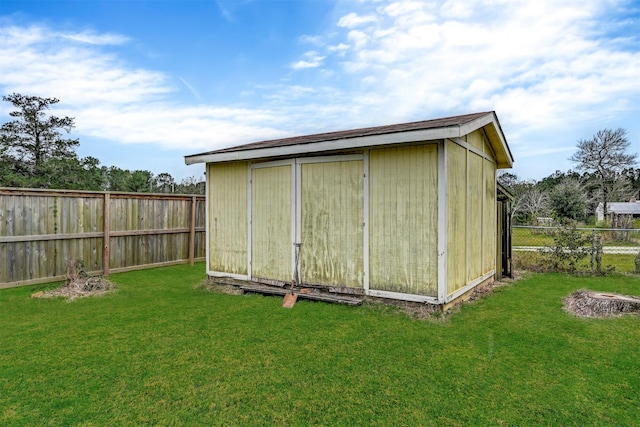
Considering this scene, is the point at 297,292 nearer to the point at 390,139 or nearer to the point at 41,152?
the point at 390,139

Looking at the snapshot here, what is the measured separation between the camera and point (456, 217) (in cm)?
457

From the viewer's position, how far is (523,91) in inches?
343

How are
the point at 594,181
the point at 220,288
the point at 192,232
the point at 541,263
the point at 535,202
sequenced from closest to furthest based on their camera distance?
the point at 220,288 → the point at 541,263 → the point at 192,232 → the point at 535,202 → the point at 594,181

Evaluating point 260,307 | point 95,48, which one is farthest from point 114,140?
point 260,307

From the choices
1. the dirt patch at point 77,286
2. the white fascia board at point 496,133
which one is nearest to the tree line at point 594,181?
the white fascia board at point 496,133

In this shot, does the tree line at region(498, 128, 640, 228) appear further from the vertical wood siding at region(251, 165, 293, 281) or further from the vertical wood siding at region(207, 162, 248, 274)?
the vertical wood siding at region(207, 162, 248, 274)

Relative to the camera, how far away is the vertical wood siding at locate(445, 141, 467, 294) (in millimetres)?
4305

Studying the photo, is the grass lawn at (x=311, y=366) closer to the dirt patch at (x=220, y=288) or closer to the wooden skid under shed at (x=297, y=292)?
the wooden skid under shed at (x=297, y=292)

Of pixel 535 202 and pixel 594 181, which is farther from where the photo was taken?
pixel 594 181

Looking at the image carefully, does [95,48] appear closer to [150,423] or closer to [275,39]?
[275,39]

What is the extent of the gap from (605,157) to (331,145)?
31.9 meters

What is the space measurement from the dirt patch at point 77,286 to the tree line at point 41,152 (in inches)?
345

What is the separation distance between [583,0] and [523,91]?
9.56ft

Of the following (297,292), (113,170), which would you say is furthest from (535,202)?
(113,170)
